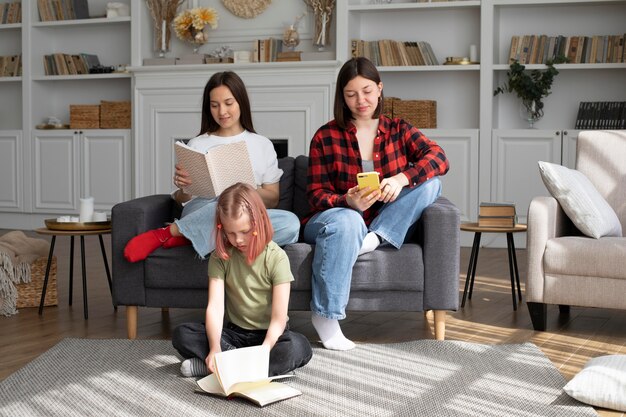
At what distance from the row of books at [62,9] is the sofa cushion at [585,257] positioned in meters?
5.16

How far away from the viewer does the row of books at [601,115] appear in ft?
20.9

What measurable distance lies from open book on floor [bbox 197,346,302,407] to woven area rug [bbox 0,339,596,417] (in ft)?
0.08

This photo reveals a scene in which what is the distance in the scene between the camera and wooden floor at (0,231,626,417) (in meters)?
3.23

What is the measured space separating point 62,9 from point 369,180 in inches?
202

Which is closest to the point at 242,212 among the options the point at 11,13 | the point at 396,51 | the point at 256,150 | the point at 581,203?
the point at 256,150

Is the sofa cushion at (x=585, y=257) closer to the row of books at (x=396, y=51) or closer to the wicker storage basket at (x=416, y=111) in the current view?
the wicker storage basket at (x=416, y=111)

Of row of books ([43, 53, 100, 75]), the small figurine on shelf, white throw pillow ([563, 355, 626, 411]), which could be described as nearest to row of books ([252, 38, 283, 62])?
the small figurine on shelf

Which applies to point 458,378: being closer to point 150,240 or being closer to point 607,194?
point 150,240

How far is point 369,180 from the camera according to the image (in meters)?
3.19

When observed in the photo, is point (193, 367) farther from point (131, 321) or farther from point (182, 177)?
point (182, 177)

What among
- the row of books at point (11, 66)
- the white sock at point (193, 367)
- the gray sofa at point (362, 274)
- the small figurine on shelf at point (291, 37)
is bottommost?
the white sock at point (193, 367)

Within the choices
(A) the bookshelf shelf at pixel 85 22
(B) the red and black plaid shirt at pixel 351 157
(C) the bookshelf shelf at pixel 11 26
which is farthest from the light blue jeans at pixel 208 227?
(C) the bookshelf shelf at pixel 11 26

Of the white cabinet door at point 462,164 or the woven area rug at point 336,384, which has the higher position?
the white cabinet door at point 462,164

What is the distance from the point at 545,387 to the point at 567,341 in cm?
76
